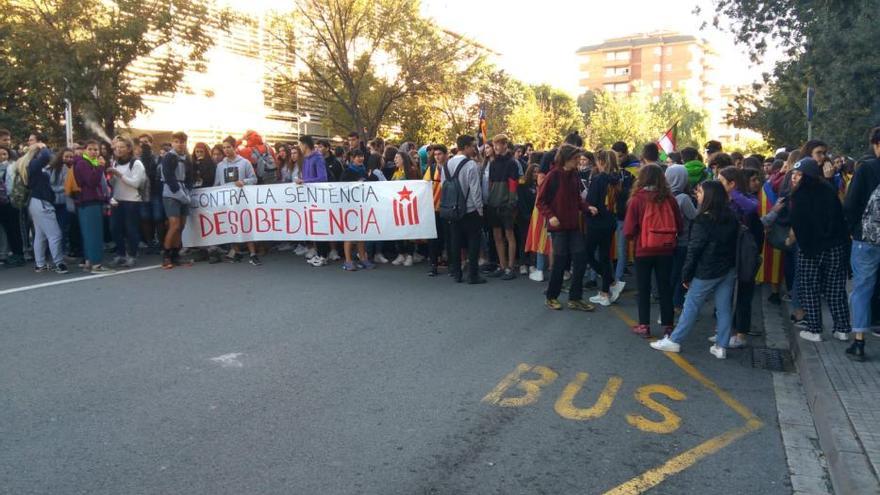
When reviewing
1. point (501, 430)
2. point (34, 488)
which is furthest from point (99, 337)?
point (501, 430)

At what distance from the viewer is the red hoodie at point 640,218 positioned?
6734mm

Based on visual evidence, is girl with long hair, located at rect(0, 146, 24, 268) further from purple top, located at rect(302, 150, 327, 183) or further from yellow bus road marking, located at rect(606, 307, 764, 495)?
yellow bus road marking, located at rect(606, 307, 764, 495)

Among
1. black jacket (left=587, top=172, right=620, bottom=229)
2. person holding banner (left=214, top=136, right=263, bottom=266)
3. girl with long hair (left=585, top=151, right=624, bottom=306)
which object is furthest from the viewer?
person holding banner (left=214, top=136, right=263, bottom=266)

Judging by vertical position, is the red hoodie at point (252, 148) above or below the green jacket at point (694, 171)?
above

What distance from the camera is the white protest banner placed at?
10523 mm

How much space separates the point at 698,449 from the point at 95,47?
13.9 m

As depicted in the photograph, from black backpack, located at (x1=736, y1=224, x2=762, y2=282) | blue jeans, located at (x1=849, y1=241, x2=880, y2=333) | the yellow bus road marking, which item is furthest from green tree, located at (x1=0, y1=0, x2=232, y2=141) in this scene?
blue jeans, located at (x1=849, y1=241, x2=880, y2=333)

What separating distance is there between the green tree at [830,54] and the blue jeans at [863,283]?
9705 mm

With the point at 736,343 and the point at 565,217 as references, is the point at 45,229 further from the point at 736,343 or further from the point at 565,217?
the point at 736,343

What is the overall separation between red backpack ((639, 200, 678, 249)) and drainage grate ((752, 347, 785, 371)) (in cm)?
125

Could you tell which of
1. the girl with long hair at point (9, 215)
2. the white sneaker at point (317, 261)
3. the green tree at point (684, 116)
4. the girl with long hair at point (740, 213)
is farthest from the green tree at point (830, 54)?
the green tree at point (684, 116)

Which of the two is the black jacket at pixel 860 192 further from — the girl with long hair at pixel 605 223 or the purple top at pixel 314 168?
the purple top at pixel 314 168

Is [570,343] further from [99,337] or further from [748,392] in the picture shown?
[99,337]

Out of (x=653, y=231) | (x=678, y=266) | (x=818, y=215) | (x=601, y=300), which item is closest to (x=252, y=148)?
(x=601, y=300)
